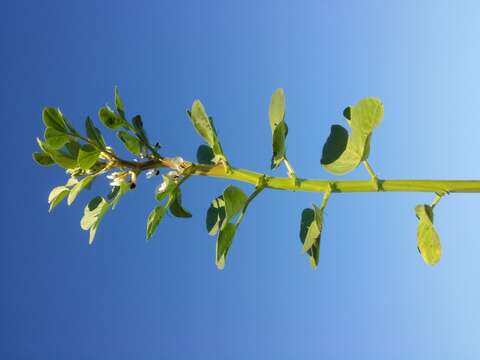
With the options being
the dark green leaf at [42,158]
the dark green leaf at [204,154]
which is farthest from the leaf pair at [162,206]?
the dark green leaf at [42,158]

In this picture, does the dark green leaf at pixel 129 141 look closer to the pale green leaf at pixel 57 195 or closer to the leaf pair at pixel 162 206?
the leaf pair at pixel 162 206

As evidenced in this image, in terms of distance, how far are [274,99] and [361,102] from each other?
31 cm

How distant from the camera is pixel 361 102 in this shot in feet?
4.32

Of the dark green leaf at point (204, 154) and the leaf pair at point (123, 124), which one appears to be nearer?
the leaf pair at point (123, 124)

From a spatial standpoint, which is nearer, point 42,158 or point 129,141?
point 129,141

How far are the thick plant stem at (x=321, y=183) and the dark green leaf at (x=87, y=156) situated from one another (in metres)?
0.07

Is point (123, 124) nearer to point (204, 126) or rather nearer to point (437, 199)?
point (204, 126)

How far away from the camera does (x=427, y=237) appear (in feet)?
4.63

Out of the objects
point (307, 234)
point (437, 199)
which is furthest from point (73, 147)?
point (437, 199)

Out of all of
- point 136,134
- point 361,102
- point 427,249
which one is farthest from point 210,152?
point 427,249

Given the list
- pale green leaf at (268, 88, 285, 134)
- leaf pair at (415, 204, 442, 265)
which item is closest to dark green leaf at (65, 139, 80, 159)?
pale green leaf at (268, 88, 285, 134)

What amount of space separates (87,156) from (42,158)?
0.24 meters

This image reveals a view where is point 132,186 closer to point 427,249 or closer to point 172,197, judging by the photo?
point 172,197

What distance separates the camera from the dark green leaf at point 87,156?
154 cm
